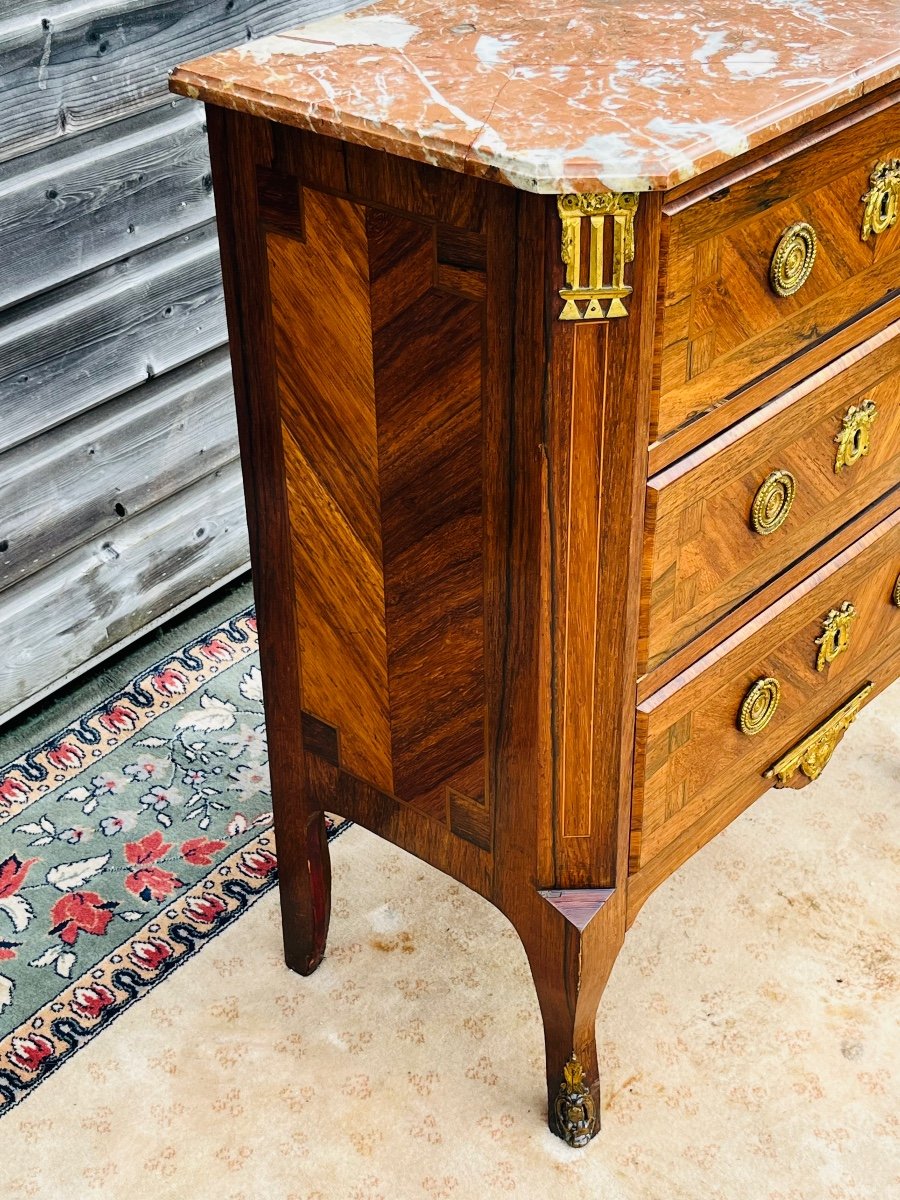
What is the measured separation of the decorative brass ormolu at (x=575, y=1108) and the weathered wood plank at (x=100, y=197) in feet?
4.50

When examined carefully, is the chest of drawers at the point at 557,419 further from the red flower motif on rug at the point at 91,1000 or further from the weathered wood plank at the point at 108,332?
the weathered wood plank at the point at 108,332

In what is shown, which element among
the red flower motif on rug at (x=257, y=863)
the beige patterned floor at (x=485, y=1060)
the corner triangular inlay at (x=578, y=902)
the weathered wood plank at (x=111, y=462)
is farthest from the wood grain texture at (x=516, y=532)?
the weathered wood plank at (x=111, y=462)

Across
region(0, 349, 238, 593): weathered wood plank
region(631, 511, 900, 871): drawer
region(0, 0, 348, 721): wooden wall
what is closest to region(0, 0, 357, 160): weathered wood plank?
region(0, 0, 348, 721): wooden wall

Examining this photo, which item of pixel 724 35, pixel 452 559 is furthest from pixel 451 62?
pixel 452 559

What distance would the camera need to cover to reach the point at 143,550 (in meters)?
2.50

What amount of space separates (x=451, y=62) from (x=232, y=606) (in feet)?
4.91

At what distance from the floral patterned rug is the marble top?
3.95 feet

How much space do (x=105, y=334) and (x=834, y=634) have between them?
1270 millimetres

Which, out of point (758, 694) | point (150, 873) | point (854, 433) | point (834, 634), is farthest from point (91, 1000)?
point (854, 433)

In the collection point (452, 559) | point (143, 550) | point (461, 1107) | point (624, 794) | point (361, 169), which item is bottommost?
point (461, 1107)

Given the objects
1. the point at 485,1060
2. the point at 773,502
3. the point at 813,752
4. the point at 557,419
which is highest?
the point at 557,419

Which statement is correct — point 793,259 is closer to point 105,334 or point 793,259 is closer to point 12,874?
point 105,334

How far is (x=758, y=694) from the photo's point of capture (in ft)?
5.33

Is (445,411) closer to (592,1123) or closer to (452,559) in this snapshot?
(452,559)
